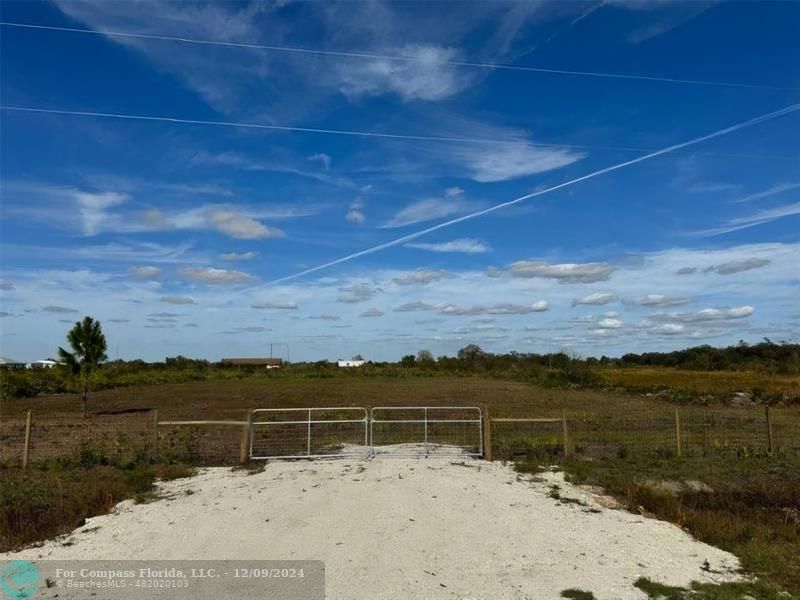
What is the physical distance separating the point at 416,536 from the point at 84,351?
2517 cm

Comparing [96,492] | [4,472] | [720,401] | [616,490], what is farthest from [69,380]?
[720,401]

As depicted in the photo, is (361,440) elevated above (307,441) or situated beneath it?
situated beneath

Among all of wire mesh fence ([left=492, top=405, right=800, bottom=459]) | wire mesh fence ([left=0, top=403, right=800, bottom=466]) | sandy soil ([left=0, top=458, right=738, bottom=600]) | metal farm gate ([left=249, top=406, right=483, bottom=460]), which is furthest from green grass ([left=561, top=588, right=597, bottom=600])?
wire mesh fence ([left=492, top=405, right=800, bottom=459])

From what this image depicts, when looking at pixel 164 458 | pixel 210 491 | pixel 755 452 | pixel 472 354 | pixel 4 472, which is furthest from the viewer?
pixel 472 354

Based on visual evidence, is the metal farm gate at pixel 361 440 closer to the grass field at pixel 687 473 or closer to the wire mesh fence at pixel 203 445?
the wire mesh fence at pixel 203 445

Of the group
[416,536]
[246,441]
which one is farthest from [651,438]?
[416,536]

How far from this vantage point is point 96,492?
11.4 meters

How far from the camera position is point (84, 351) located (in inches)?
1160

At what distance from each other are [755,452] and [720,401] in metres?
20.0

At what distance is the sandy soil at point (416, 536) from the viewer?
7.14m

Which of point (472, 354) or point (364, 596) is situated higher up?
point (472, 354)

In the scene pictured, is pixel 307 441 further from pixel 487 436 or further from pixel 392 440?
pixel 487 436

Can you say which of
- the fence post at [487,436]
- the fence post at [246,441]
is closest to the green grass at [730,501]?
the fence post at [487,436]

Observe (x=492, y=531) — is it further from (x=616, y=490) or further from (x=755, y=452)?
(x=755, y=452)
